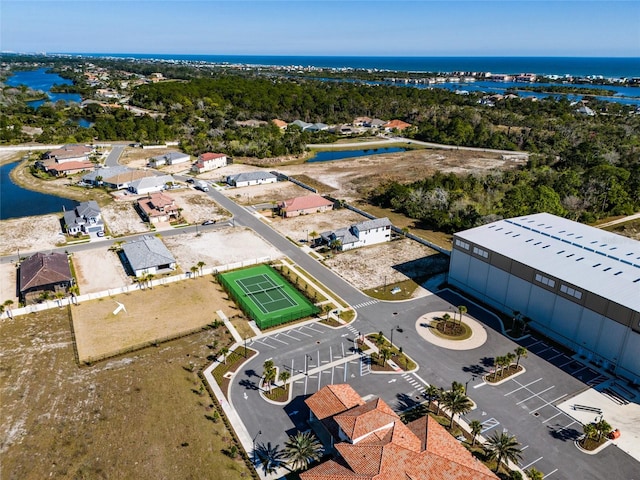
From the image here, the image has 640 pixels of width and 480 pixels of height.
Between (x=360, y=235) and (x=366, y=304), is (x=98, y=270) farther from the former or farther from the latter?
(x=360, y=235)

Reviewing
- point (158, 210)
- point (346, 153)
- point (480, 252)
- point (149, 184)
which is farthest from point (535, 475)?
point (346, 153)

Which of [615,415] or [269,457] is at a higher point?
[615,415]

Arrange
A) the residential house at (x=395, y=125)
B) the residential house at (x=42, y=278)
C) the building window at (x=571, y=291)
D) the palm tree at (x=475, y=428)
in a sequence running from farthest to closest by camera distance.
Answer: the residential house at (x=395, y=125) → the residential house at (x=42, y=278) → the building window at (x=571, y=291) → the palm tree at (x=475, y=428)

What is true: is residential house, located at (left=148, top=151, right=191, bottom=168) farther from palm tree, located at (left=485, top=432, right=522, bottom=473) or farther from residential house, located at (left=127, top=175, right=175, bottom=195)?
palm tree, located at (left=485, top=432, right=522, bottom=473)

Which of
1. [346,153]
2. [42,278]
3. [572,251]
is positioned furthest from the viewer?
[346,153]

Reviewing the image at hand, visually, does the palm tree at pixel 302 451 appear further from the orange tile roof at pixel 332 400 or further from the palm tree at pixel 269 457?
the orange tile roof at pixel 332 400

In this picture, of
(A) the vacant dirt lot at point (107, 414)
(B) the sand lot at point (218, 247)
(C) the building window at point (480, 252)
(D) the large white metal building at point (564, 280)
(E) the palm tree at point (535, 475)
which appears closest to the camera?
(E) the palm tree at point (535, 475)

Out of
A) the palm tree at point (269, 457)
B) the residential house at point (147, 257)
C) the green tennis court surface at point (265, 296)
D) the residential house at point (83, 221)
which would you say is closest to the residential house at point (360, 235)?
the green tennis court surface at point (265, 296)
